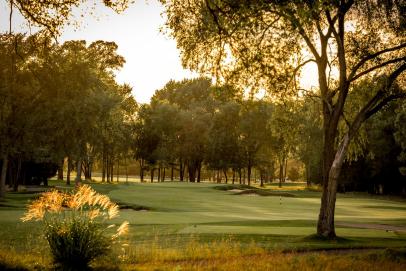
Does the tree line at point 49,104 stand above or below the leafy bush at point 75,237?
above

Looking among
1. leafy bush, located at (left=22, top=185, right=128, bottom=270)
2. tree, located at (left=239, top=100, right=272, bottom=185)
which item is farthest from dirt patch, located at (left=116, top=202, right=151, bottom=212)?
tree, located at (left=239, top=100, right=272, bottom=185)

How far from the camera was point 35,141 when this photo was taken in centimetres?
4706

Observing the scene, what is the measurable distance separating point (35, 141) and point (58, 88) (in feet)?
18.4

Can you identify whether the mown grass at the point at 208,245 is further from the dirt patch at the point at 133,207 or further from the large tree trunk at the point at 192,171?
the large tree trunk at the point at 192,171

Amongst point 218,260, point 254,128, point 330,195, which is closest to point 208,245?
point 218,260

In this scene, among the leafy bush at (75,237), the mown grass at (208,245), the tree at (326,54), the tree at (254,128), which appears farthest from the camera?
the tree at (254,128)

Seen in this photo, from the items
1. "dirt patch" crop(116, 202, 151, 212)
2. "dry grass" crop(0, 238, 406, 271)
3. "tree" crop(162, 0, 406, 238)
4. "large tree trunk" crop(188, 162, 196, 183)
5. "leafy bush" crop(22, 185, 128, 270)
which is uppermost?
"tree" crop(162, 0, 406, 238)

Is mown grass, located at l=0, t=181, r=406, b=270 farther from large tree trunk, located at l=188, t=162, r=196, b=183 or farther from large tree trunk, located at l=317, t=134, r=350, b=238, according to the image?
large tree trunk, located at l=188, t=162, r=196, b=183

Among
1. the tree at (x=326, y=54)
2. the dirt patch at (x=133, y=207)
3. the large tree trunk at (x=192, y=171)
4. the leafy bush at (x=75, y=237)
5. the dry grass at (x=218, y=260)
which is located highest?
the tree at (x=326, y=54)

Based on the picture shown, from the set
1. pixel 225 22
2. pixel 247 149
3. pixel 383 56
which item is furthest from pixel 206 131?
pixel 225 22

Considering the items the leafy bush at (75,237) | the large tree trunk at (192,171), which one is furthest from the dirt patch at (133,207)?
the large tree trunk at (192,171)

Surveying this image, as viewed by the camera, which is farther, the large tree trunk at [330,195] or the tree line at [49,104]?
the tree line at [49,104]

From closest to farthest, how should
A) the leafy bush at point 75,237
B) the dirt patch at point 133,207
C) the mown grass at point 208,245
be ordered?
the leafy bush at point 75,237 → the mown grass at point 208,245 → the dirt patch at point 133,207

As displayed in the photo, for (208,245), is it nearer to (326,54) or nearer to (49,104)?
(326,54)
